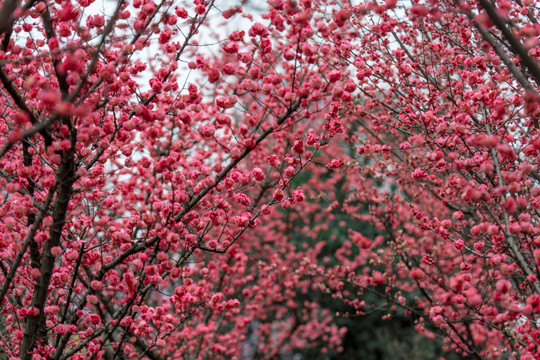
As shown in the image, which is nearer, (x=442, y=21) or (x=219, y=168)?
(x=219, y=168)

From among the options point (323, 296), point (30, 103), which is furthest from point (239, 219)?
point (323, 296)

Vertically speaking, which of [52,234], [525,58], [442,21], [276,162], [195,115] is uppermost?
[195,115]

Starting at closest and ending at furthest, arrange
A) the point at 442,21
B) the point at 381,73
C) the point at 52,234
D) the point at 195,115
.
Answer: the point at 52,234
the point at 381,73
the point at 442,21
the point at 195,115

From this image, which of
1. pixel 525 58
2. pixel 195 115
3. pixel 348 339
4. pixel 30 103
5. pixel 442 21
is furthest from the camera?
pixel 348 339

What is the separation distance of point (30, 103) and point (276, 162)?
1.78m

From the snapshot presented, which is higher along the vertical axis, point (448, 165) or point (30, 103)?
point (30, 103)

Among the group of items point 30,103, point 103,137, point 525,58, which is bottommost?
point 525,58

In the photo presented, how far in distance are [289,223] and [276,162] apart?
6.38 meters

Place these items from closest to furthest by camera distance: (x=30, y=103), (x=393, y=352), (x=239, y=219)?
(x=239, y=219) < (x=30, y=103) < (x=393, y=352)

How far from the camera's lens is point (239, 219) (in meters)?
2.85

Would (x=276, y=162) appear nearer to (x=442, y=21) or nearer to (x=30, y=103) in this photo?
(x=30, y=103)

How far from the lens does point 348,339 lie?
38.7 ft

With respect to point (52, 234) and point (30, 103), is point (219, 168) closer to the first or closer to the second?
point (52, 234)

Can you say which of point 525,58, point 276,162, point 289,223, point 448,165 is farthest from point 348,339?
point 525,58
